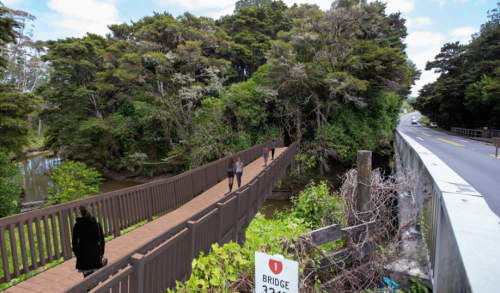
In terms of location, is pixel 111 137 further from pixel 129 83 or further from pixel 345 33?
pixel 345 33

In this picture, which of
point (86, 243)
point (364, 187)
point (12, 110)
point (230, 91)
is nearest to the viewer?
point (86, 243)

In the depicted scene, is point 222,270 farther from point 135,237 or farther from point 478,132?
point 478,132

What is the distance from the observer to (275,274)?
2.32 meters

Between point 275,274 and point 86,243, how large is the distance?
2.64 m

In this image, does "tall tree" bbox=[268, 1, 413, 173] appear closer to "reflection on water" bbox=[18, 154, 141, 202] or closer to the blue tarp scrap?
the blue tarp scrap

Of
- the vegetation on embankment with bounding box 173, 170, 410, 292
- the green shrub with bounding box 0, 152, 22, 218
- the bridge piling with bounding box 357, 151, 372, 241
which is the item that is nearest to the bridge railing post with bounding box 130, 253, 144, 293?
the vegetation on embankment with bounding box 173, 170, 410, 292

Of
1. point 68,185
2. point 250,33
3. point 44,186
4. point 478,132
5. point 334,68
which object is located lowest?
point 44,186

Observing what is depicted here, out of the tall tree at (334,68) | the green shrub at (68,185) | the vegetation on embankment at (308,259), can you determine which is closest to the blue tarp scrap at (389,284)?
→ the vegetation on embankment at (308,259)

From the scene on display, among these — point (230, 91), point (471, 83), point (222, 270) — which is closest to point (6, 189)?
point (222, 270)

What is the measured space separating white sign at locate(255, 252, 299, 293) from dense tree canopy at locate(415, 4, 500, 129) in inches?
1244

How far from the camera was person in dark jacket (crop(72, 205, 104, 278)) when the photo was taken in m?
3.35

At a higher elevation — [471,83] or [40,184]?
[471,83]

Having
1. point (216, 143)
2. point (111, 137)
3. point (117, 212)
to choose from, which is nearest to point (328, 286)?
point (117, 212)

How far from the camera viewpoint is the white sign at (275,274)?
2232mm
